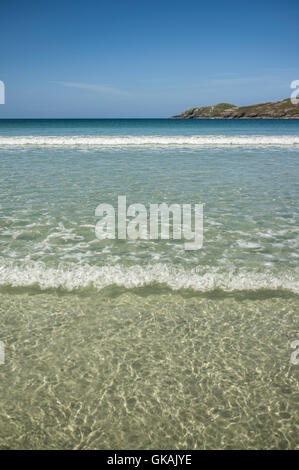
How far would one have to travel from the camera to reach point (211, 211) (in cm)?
857

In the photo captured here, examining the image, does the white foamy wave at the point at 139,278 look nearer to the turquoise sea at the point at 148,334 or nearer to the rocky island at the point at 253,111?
the turquoise sea at the point at 148,334

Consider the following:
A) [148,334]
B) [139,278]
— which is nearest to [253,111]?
[139,278]

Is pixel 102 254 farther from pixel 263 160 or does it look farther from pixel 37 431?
pixel 263 160

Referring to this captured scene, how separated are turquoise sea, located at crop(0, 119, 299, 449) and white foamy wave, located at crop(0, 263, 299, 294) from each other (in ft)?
0.08

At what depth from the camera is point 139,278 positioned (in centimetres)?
523

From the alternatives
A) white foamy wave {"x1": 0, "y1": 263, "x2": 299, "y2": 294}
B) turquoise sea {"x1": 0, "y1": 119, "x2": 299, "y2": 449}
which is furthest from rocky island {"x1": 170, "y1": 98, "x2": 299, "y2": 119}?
white foamy wave {"x1": 0, "y1": 263, "x2": 299, "y2": 294}

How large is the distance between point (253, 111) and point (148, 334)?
13744 cm

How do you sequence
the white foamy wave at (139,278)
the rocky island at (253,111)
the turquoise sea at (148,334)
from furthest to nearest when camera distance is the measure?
the rocky island at (253,111) → the white foamy wave at (139,278) → the turquoise sea at (148,334)

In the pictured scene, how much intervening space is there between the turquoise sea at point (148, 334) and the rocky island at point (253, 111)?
120015 millimetres

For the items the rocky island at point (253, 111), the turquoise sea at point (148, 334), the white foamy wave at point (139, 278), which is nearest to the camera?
the turquoise sea at point (148, 334)

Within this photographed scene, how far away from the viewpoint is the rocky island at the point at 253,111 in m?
112

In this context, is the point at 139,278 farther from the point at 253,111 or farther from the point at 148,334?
A: the point at 253,111

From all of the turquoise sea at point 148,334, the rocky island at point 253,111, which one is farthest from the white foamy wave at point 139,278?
the rocky island at point 253,111
